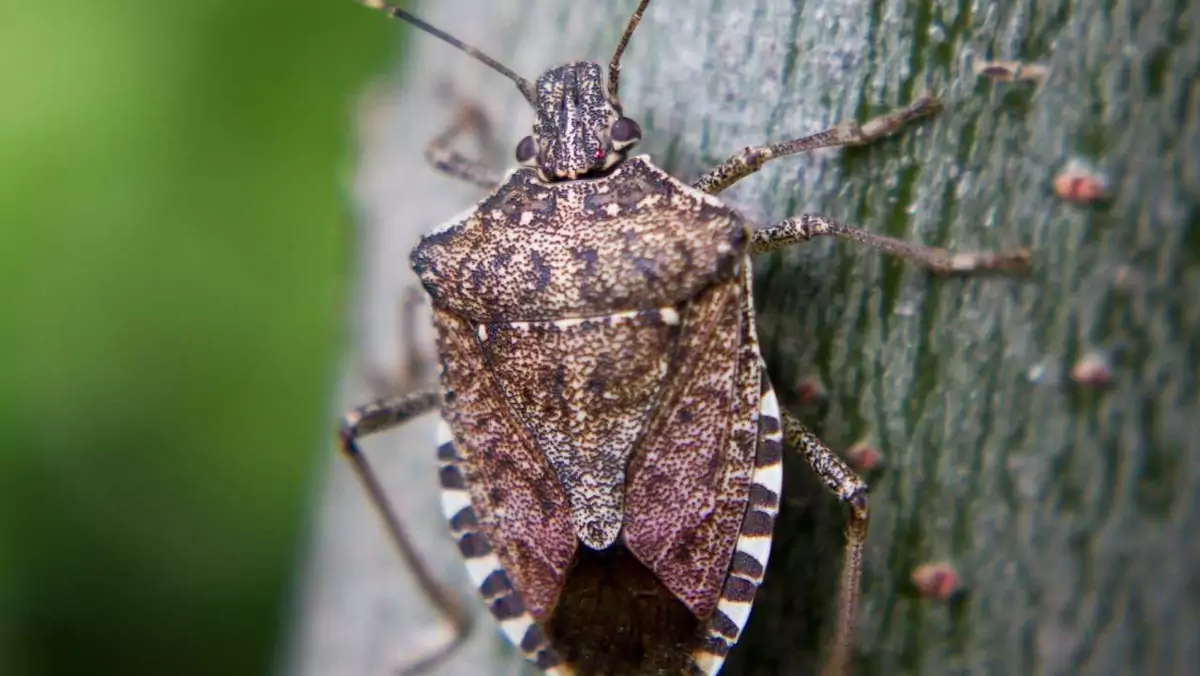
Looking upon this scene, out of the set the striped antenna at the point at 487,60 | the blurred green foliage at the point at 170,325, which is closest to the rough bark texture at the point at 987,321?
the striped antenna at the point at 487,60

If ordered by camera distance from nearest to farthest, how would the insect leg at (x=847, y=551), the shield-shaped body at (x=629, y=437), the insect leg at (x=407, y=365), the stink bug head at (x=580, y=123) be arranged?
1. the insect leg at (x=847, y=551)
2. the shield-shaped body at (x=629, y=437)
3. the stink bug head at (x=580, y=123)
4. the insect leg at (x=407, y=365)

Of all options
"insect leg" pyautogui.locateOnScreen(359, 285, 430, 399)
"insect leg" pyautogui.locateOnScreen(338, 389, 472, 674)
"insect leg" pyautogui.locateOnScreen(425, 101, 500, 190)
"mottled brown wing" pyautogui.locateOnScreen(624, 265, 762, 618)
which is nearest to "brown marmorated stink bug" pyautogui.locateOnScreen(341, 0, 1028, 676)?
"mottled brown wing" pyautogui.locateOnScreen(624, 265, 762, 618)

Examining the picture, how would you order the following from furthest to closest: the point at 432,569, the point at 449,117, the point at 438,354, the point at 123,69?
Answer: the point at 123,69 → the point at 449,117 → the point at 432,569 → the point at 438,354

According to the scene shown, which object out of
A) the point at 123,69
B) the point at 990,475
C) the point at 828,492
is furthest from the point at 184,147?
the point at 990,475

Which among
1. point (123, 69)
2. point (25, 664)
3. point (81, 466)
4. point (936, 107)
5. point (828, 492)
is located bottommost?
point (25, 664)

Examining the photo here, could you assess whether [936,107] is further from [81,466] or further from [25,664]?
[25,664]

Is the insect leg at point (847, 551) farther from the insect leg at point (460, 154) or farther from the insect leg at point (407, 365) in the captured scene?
the insect leg at point (407, 365)
